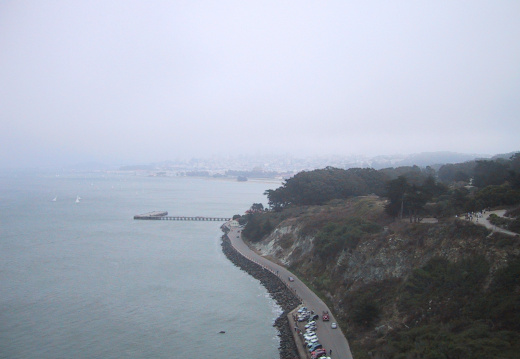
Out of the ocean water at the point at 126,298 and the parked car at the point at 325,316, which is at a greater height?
the parked car at the point at 325,316

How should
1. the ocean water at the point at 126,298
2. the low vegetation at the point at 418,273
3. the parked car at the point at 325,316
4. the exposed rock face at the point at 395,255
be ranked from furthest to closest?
1. the parked car at the point at 325,316
2. the ocean water at the point at 126,298
3. the exposed rock face at the point at 395,255
4. the low vegetation at the point at 418,273

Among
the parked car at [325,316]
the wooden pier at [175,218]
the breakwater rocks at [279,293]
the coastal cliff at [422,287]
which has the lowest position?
the wooden pier at [175,218]

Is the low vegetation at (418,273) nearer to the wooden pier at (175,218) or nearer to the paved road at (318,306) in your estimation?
the paved road at (318,306)

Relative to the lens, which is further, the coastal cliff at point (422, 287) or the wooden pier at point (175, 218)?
the wooden pier at point (175, 218)

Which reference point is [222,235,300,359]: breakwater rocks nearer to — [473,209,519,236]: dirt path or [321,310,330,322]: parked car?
[321,310,330,322]: parked car

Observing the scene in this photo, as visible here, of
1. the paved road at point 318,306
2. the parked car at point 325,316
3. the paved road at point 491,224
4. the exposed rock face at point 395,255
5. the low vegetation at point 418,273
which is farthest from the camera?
the parked car at point 325,316

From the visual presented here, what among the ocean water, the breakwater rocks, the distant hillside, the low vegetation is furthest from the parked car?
the distant hillside

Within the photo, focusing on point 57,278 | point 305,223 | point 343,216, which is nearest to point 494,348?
point 343,216

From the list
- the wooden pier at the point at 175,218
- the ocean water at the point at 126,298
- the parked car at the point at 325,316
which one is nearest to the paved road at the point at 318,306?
the parked car at the point at 325,316
